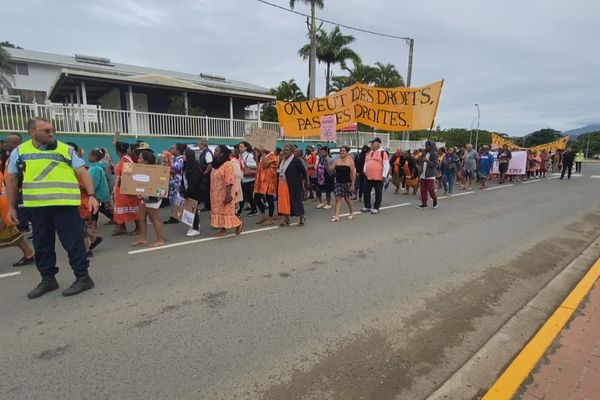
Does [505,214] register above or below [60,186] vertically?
below

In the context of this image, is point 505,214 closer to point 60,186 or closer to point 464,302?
point 464,302

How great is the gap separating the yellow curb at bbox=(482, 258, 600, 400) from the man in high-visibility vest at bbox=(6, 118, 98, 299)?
4.09m

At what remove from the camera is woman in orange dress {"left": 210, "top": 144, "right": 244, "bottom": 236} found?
6.45 meters

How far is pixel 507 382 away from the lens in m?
2.67

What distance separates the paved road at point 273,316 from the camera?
8.88 feet

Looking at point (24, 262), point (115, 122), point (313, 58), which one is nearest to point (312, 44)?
point (313, 58)

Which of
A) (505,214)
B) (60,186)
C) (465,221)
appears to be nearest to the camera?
(60,186)

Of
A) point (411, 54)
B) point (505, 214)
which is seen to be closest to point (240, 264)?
point (505, 214)

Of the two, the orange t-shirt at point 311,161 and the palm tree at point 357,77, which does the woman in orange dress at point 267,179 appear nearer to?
the orange t-shirt at point 311,161

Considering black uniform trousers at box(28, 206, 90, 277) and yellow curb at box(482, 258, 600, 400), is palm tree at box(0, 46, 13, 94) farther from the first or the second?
yellow curb at box(482, 258, 600, 400)

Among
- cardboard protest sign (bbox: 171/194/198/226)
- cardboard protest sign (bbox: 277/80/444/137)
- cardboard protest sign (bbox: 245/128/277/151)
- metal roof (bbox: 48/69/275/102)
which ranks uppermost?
metal roof (bbox: 48/69/275/102)

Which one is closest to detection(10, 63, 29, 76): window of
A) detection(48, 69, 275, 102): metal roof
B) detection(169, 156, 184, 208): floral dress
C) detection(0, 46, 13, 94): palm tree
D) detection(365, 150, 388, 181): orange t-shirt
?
detection(0, 46, 13, 94): palm tree

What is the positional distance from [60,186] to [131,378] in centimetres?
224

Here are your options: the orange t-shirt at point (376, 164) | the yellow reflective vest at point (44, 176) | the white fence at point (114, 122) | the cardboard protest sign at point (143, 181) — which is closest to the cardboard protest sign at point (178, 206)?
the cardboard protest sign at point (143, 181)
